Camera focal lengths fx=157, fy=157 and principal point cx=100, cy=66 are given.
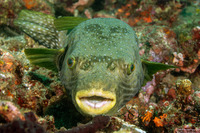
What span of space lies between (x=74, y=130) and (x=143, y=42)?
4400 mm

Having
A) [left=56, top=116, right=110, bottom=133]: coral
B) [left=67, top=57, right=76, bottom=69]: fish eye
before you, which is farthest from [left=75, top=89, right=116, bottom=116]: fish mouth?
[left=67, top=57, right=76, bottom=69]: fish eye

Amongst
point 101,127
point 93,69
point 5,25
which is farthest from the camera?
point 5,25

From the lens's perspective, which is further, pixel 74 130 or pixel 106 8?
pixel 106 8

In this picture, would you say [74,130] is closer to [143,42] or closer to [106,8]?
[143,42]

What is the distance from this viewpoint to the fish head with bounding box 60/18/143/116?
231 cm

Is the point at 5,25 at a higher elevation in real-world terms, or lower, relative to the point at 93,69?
higher

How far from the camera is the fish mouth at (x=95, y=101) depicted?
2.22 metres

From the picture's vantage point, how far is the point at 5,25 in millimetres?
7086

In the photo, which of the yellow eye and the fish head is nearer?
the fish head

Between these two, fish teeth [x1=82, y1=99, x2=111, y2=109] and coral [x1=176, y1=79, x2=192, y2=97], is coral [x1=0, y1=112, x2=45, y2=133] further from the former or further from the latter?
coral [x1=176, y1=79, x2=192, y2=97]

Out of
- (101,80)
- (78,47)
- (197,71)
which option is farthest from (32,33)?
(197,71)

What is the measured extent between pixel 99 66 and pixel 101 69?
67mm

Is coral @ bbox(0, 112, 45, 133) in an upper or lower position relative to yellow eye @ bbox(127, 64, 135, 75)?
lower

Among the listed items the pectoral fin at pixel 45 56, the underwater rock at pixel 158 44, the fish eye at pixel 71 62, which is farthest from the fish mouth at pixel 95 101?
the underwater rock at pixel 158 44
